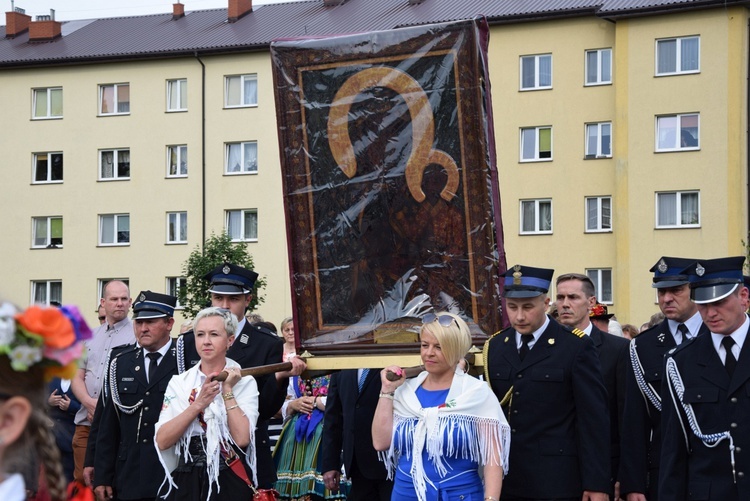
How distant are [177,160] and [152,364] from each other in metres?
37.6

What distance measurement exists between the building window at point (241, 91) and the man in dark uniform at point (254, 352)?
3610 cm

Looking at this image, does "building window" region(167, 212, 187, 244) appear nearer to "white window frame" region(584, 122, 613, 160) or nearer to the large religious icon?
"white window frame" region(584, 122, 613, 160)

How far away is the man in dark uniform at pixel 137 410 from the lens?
8406 mm

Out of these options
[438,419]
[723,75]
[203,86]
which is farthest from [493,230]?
[203,86]


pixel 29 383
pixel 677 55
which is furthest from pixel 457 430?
pixel 677 55

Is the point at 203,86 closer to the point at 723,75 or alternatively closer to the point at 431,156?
the point at 723,75

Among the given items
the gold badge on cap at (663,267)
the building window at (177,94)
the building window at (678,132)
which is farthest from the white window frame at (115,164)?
the gold badge on cap at (663,267)

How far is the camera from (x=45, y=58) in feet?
156

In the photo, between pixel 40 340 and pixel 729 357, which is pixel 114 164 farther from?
pixel 40 340

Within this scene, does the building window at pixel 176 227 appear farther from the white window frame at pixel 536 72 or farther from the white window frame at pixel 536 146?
the white window frame at pixel 536 72

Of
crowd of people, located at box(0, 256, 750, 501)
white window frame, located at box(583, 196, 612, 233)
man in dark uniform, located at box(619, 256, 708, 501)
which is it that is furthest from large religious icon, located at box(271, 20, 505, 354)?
white window frame, located at box(583, 196, 612, 233)

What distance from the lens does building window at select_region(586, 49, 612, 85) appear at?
3953 cm

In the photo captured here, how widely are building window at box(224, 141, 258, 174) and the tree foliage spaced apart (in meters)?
3.89

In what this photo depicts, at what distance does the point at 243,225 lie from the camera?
4478 centimetres
